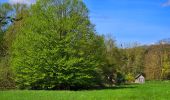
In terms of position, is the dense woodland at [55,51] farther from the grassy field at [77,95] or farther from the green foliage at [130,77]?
the green foliage at [130,77]

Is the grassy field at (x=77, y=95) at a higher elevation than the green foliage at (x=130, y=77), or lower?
lower

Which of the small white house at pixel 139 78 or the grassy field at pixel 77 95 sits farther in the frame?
the small white house at pixel 139 78

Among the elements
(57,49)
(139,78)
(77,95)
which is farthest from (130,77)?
(77,95)

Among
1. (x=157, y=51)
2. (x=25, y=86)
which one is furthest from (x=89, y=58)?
(x=157, y=51)

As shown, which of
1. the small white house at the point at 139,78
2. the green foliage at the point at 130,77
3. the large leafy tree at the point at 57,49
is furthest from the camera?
the small white house at the point at 139,78

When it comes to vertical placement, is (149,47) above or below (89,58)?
above

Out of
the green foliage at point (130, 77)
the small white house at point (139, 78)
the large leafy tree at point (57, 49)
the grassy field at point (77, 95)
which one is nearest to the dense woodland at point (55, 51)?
the large leafy tree at point (57, 49)

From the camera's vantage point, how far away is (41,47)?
173ft

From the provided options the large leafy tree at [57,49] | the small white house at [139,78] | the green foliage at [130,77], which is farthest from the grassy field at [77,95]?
the small white house at [139,78]

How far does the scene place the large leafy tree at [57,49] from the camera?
51750 mm

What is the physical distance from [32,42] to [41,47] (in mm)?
1444

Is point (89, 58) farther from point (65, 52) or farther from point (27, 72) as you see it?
point (27, 72)

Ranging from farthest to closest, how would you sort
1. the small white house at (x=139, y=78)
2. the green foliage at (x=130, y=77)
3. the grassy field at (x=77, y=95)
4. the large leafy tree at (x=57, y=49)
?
the small white house at (x=139, y=78) < the green foliage at (x=130, y=77) < the large leafy tree at (x=57, y=49) < the grassy field at (x=77, y=95)

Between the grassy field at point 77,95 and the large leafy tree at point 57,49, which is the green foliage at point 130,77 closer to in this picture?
the large leafy tree at point 57,49
